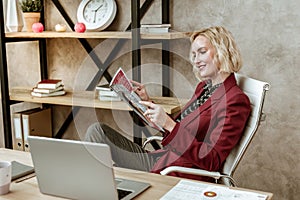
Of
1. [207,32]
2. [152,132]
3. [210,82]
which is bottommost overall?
[152,132]

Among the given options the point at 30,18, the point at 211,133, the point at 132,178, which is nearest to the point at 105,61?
the point at 30,18

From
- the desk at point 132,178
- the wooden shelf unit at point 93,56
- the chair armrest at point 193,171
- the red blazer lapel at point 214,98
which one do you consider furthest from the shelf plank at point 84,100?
the desk at point 132,178

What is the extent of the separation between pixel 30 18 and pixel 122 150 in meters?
1.50

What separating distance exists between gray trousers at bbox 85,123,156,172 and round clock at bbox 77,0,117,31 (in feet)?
3.21

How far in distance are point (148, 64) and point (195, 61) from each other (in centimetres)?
97

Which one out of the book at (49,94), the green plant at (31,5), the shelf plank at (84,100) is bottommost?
the shelf plank at (84,100)

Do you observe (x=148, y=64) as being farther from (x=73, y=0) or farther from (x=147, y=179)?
(x=147, y=179)

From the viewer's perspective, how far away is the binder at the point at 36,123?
3379 mm

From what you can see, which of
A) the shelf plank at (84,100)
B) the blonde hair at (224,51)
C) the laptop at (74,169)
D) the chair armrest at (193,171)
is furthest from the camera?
the shelf plank at (84,100)

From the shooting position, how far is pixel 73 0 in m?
3.42

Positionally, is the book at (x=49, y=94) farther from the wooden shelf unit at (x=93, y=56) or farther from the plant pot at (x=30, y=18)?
the plant pot at (x=30, y=18)

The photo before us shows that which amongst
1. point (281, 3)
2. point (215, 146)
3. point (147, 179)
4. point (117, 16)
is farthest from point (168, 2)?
point (147, 179)

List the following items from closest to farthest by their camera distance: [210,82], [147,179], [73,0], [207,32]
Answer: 1. [147,179]
2. [207,32]
3. [210,82]
4. [73,0]

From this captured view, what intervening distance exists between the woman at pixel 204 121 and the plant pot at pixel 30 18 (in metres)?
1.31
